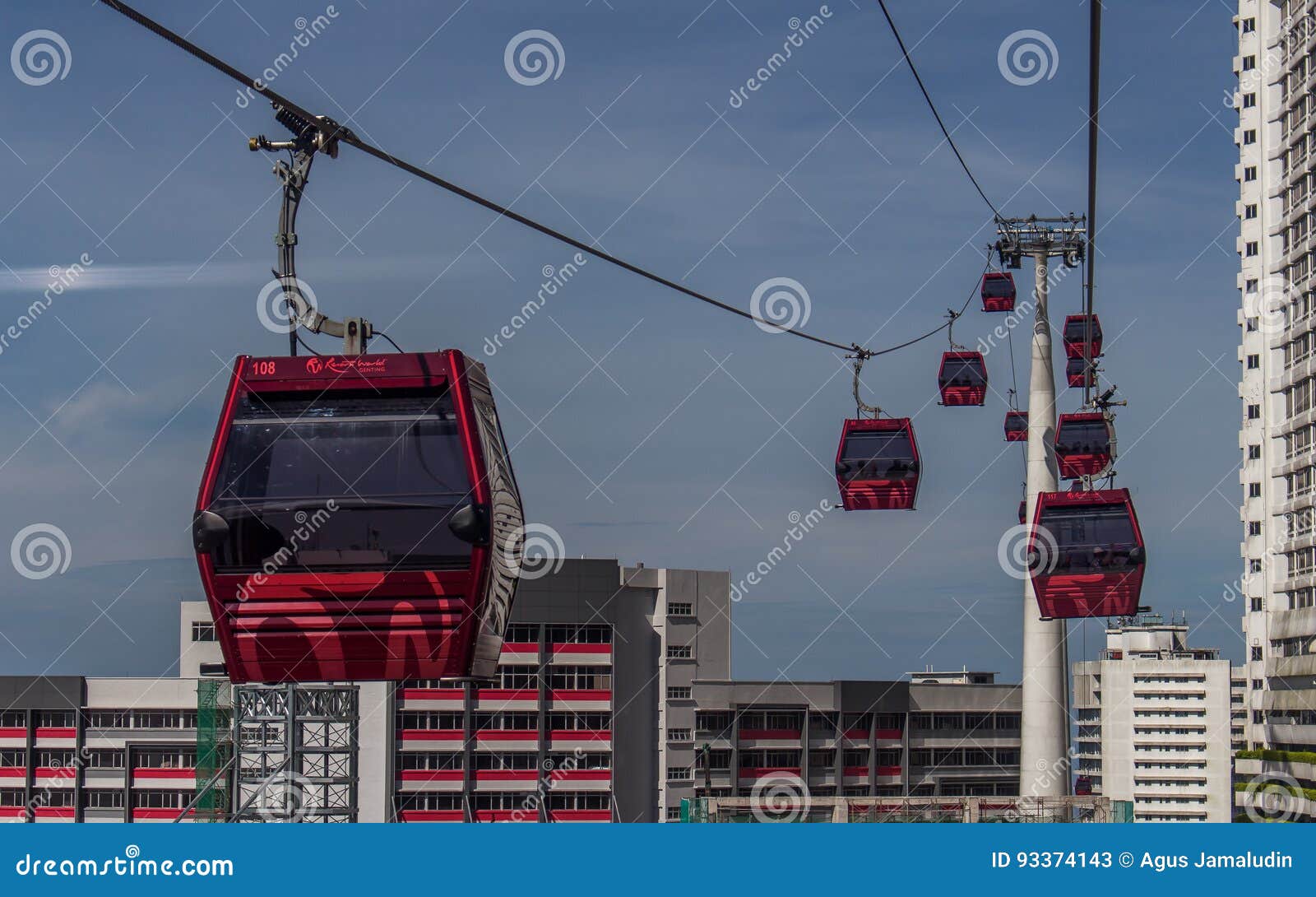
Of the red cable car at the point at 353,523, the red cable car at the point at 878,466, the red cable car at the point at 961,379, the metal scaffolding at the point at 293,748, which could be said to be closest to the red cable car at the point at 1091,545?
the red cable car at the point at 878,466

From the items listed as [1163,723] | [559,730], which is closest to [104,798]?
[559,730]

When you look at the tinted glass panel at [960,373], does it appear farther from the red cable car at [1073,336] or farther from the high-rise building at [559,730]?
the high-rise building at [559,730]

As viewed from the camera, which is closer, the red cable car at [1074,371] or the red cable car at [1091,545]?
the red cable car at [1091,545]

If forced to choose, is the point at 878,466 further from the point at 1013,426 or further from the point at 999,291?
the point at 1013,426

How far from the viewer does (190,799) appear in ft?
295

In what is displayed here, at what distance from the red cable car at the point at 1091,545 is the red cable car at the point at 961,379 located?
69.1ft

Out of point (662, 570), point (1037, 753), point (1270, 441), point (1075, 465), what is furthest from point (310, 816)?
point (662, 570)

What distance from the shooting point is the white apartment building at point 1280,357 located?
187 feet

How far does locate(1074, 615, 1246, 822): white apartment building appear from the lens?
150125 millimetres

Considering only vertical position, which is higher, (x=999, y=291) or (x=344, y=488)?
(x=999, y=291)

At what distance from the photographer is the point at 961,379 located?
50.8 metres

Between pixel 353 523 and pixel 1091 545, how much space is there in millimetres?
16738

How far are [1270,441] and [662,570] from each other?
A: 44.6 m

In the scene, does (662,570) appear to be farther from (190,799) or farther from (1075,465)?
(1075,465)
